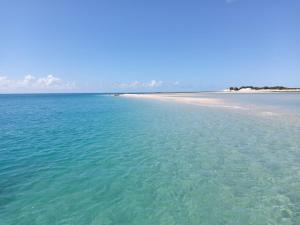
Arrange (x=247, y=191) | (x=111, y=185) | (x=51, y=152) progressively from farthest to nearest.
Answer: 1. (x=51, y=152)
2. (x=111, y=185)
3. (x=247, y=191)

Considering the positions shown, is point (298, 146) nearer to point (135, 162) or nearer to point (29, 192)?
point (135, 162)

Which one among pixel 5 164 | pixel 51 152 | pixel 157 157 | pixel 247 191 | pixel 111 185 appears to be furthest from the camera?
pixel 51 152

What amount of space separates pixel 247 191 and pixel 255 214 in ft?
3.67

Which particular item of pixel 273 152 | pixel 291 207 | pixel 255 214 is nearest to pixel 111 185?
pixel 255 214

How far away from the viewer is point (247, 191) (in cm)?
583

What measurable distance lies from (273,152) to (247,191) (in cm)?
427

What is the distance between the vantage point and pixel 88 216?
477cm

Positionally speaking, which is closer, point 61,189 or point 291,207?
point 291,207

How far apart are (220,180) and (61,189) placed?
188 inches

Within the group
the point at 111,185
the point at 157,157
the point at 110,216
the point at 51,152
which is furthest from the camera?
the point at 51,152

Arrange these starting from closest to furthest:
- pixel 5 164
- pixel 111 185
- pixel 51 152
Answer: pixel 111 185 < pixel 5 164 < pixel 51 152

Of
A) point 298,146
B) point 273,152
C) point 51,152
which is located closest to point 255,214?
point 273,152

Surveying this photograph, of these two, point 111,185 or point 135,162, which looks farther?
point 135,162

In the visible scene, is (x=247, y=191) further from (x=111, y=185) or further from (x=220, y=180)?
(x=111, y=185)
